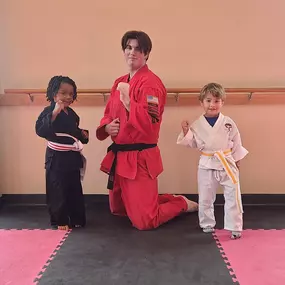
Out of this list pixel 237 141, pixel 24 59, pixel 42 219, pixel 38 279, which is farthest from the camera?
pixel 24 59

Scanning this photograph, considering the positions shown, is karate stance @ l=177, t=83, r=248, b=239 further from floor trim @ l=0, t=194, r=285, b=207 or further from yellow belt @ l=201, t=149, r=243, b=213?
floor trim @ l=0, t=194, r=285, b=207

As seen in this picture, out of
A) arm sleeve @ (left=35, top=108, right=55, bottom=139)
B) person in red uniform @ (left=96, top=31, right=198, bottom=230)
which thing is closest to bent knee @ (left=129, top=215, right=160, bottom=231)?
person in red uniform @ (left=96, top=31, right=198, bottom=230)

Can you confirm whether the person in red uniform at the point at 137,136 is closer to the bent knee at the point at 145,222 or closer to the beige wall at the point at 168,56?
the bent knee at the point at 145,222

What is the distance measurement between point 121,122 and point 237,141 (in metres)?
0.78

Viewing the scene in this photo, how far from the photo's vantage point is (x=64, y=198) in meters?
2.80

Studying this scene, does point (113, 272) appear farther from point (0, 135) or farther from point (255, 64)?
point (255, 64)

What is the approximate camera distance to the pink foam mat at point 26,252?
6.97 ft

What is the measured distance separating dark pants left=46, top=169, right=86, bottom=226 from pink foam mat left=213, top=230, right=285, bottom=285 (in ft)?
3.09

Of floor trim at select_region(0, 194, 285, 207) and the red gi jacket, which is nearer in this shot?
the red gi jacket

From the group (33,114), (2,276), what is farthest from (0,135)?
(2,276)

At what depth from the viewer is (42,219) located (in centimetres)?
304

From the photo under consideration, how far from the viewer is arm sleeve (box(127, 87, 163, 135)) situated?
261 centimetres

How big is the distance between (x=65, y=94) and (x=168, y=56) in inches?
36.6

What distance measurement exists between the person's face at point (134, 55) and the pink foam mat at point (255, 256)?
1229 mm
